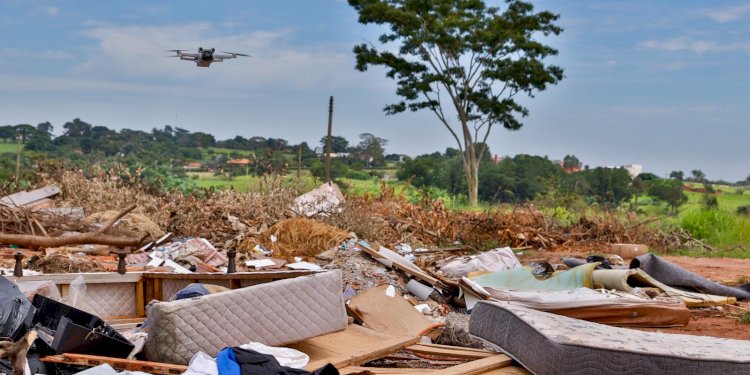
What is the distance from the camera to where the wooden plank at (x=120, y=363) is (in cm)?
425

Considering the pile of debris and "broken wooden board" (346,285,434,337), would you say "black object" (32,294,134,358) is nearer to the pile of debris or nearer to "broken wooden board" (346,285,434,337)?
the pile of debris

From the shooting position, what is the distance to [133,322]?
19.5 feet

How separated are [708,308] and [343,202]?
220 inches

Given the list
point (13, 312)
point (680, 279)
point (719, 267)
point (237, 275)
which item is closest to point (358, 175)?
point (719, 267)

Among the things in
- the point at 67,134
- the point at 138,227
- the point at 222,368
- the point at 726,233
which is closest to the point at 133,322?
the point at 222,368

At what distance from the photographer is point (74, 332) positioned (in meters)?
4.38

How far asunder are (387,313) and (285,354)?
196 cm

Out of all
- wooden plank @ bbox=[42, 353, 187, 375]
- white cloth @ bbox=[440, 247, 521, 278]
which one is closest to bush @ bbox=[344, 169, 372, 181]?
white cloth @ bbox=[440, 247, 521, 278]

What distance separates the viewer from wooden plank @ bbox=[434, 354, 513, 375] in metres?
4.60

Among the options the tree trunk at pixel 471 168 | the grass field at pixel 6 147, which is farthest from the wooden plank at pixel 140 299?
the grass field at pixel 6 147

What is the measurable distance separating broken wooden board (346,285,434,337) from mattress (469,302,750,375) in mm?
1413

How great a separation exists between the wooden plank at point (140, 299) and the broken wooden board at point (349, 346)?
2.01 metres

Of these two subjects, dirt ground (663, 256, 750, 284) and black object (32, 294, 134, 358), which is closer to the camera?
black object (32, 294, 134, 358)

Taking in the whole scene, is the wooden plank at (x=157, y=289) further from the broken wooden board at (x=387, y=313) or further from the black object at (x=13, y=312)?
the black object at (x=13, y=312)
